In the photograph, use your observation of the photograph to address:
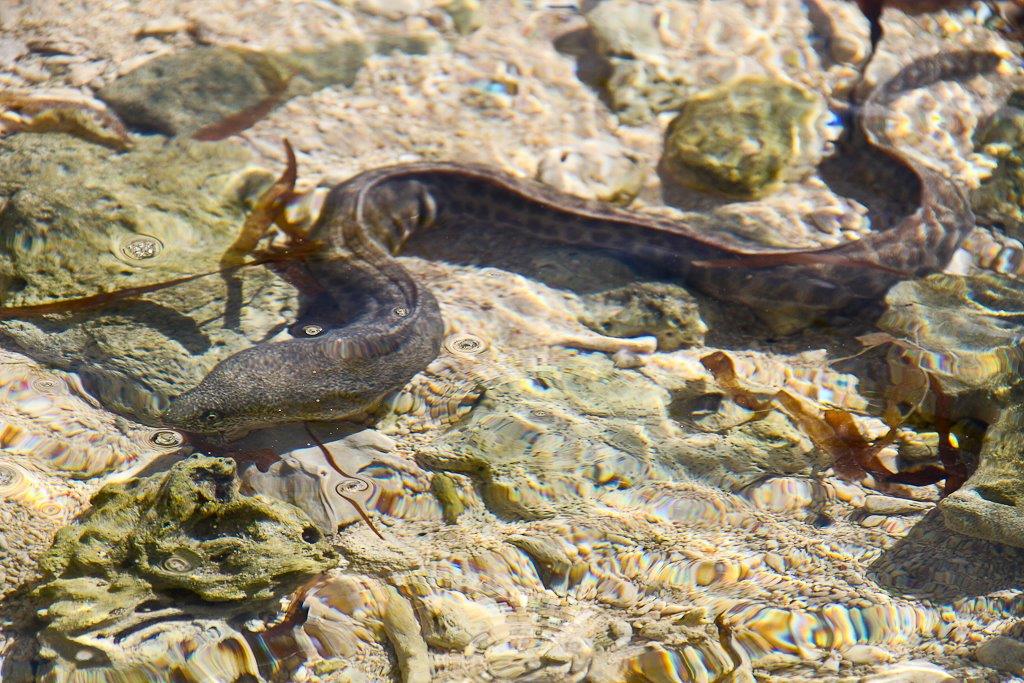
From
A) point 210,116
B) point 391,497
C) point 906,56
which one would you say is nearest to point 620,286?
point 391,497

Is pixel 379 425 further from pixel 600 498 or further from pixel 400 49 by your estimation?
pixel 400 49

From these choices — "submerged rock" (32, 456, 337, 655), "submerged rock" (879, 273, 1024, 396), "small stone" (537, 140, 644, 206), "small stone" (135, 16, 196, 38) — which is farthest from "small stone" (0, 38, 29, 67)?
"submerged rock" (879, 273, 1024, 396)

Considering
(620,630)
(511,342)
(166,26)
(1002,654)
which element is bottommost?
(620,630)

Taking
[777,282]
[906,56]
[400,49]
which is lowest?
[777,282]

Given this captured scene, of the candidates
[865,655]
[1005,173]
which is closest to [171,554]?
[865,655]

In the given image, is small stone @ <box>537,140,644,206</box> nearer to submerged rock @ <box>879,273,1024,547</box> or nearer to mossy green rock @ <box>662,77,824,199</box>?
mossy green rock @ <box>662,77,824,199</box>

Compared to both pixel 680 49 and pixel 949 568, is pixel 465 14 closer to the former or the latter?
pixel 680 49
